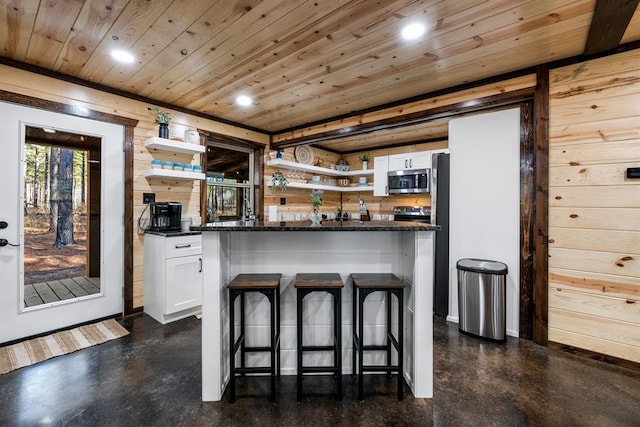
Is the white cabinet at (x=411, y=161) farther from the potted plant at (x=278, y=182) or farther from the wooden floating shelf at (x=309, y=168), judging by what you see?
the potted plant at (x=278, y=182)

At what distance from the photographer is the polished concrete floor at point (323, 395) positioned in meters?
1.73

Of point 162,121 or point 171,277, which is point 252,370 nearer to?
point 171,277

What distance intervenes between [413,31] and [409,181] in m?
3.03

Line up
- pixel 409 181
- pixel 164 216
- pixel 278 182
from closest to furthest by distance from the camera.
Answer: pixel 164 216 → pixel 278 182 → pixel 409 181

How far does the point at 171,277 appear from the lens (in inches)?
122

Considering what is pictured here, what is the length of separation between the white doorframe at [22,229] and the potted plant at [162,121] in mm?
403

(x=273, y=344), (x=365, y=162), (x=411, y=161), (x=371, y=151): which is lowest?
(x=273, y=344)

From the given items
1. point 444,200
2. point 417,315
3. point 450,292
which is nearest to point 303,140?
point 444,200

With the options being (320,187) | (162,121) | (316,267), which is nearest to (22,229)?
(162,121)

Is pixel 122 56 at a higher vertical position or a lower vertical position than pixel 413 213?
higher

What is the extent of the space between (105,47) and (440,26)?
267 cm

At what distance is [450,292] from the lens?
3.27m

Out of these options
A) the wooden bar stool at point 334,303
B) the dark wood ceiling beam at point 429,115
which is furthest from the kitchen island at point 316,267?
the dark wood ceiling beam at point 429,115

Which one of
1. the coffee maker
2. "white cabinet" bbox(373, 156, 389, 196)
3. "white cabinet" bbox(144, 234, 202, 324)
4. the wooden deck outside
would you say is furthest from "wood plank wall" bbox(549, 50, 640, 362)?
the wooden deck outside
